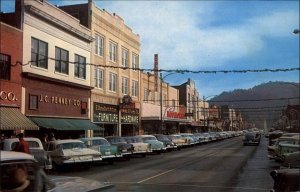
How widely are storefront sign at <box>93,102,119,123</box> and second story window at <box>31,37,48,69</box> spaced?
9.80 m

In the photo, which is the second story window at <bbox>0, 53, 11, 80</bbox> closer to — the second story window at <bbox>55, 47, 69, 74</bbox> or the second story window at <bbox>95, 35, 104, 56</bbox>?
the second story window at <bbox>55, 47, 69, 74</bbox>

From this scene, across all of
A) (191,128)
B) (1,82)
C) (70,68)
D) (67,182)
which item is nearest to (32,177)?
(67,182)

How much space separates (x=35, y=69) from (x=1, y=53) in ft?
13.1

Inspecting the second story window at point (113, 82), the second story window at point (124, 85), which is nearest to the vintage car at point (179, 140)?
the second story window at point (113, 82)

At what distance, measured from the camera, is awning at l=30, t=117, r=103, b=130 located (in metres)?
32.1

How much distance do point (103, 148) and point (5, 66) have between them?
8.75m

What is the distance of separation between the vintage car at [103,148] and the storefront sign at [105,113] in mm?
16091

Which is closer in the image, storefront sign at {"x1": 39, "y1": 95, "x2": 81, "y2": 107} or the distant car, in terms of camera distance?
storefront sign at {"x1": 39, "y1": 95, "x2": 81, "y2": 107}

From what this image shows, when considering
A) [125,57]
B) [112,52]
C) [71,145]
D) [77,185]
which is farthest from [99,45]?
[77,185]

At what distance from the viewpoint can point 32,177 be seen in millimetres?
5414

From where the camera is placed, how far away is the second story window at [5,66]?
29.1 metres

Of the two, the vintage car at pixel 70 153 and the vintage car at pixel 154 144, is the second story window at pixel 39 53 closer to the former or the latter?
the vintage car at pixel 154 144

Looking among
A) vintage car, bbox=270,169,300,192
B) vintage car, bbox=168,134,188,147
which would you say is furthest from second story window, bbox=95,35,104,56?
vintage car, bbox=270,169,300,192

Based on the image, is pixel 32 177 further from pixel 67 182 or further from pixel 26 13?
pixel 26 13
